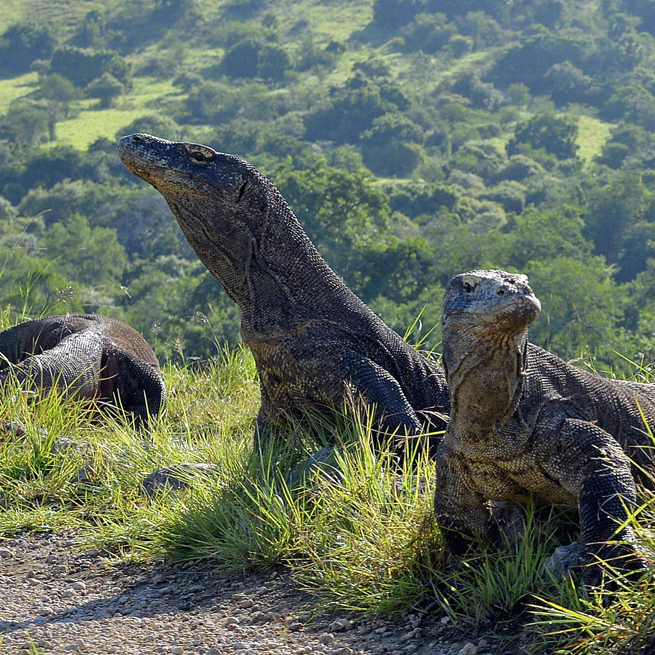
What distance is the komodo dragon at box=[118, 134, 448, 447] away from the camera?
4.75 meters

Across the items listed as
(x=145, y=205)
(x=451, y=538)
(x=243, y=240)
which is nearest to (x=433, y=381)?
(x=243, y=240)

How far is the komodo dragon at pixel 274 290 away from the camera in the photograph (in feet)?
15.6

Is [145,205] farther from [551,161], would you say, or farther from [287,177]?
[551,161]

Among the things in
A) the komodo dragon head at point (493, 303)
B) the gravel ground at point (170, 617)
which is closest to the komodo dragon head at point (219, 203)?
the gravel ground at point (170, 617)

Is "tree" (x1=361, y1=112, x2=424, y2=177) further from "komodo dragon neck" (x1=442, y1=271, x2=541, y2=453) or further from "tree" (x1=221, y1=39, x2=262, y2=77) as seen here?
"komodo dragon neck" (x1=442, y1=271, x2=541, y2=453)

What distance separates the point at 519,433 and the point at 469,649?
25.0 inches

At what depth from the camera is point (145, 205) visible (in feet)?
173

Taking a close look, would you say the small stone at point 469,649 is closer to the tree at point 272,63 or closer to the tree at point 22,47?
the tree at point 272,63

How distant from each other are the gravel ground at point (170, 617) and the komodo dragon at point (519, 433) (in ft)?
1.37

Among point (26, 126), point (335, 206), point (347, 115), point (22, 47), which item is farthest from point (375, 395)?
point (22, 47)

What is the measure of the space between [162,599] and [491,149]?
7643 centimetres

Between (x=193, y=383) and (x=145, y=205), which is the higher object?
(x=193, y=383)

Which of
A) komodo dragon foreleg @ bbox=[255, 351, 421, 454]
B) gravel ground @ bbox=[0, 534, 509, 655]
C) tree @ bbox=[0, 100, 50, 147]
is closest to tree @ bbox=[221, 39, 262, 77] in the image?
tree @ bbox=[0, 100, 50, 147]

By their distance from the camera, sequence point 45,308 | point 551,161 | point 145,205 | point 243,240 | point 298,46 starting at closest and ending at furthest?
point 243,240, point 45,308, point 145,205, point 551,161, point 298,46
